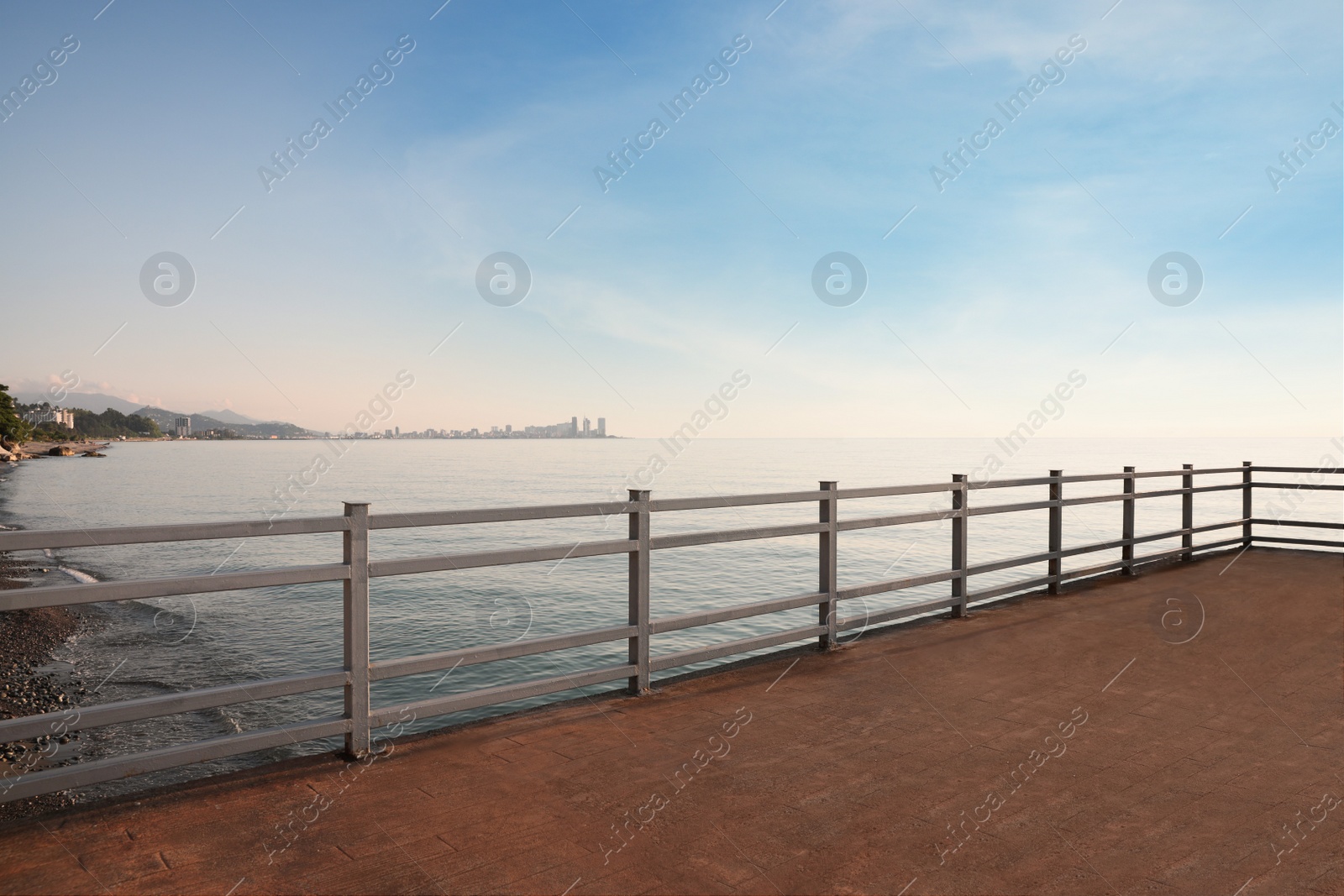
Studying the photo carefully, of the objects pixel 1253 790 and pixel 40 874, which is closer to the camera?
pixel 40 874

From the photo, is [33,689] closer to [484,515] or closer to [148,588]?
[148,588]

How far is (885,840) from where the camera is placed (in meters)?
2.99

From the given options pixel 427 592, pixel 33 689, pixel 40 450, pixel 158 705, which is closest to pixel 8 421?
pixel 40 450

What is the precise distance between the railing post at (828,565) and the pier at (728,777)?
1.7 inches

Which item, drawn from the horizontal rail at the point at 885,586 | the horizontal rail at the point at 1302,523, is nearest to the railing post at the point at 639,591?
the horizontal rail at the point at 885,586

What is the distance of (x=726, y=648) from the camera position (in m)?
5.41

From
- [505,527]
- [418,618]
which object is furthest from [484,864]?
[505,527]

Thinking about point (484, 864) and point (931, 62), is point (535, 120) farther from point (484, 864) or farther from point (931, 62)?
point (484, 864)

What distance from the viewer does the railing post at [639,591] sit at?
4.81 metres

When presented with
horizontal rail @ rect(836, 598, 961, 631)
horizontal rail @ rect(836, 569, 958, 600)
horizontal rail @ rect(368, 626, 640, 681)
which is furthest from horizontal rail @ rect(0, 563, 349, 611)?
horizontal rail @ rect(836, 598, 961, 631)

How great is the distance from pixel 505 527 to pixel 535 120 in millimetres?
18191

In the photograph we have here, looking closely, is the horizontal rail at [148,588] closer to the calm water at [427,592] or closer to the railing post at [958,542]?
the calm water at [427,592]

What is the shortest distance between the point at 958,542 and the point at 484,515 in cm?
497

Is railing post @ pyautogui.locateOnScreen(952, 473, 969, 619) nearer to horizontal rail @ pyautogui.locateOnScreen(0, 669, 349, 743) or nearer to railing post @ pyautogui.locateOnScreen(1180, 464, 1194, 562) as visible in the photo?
railing post @ pyautogui.locateOnScreen(1180, 464, 1194, 562)
